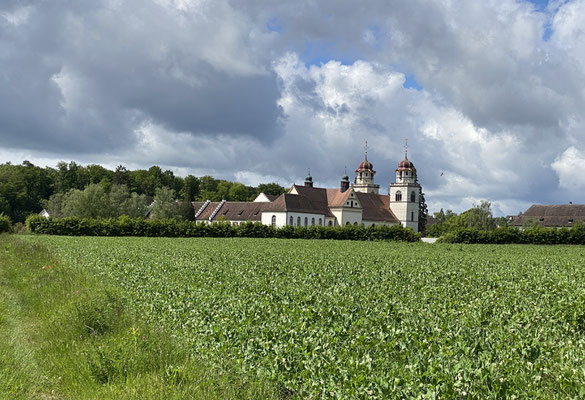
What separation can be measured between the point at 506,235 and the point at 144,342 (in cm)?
5929

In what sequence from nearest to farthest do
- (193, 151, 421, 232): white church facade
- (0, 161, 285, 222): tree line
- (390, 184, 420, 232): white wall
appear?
(0, 161, 285, 222): tree line
(193, 151, 421, 232): white church facade
(390, 184, 420, 232): white wall

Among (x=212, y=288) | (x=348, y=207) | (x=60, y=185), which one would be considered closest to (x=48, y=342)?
(x=212, y=288)

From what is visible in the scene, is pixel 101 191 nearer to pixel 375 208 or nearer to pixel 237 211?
pixel 237 211

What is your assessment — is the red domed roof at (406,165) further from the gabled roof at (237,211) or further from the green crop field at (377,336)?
the green crop field at (377,336)

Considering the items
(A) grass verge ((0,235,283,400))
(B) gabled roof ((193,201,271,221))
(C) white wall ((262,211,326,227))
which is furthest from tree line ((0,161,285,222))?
(A) grass verge ((0,235,283,400))

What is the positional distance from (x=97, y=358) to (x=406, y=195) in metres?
110

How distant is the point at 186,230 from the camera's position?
61812 millimetres

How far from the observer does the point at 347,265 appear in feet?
67.9

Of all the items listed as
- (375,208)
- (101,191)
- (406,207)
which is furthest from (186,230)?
(406,207)

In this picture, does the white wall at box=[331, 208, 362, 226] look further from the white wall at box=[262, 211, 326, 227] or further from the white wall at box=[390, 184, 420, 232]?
the white wall at box=[390, 184, 420, 232]

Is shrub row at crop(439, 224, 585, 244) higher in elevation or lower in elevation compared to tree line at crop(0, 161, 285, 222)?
lower

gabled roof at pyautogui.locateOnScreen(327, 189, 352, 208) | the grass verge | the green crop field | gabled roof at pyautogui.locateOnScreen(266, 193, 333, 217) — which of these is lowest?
the grass verge

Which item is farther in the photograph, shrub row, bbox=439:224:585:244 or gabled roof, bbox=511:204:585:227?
gabled roof, bbox=511:204:585:227

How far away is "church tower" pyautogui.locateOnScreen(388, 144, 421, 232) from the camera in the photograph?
11406cm
